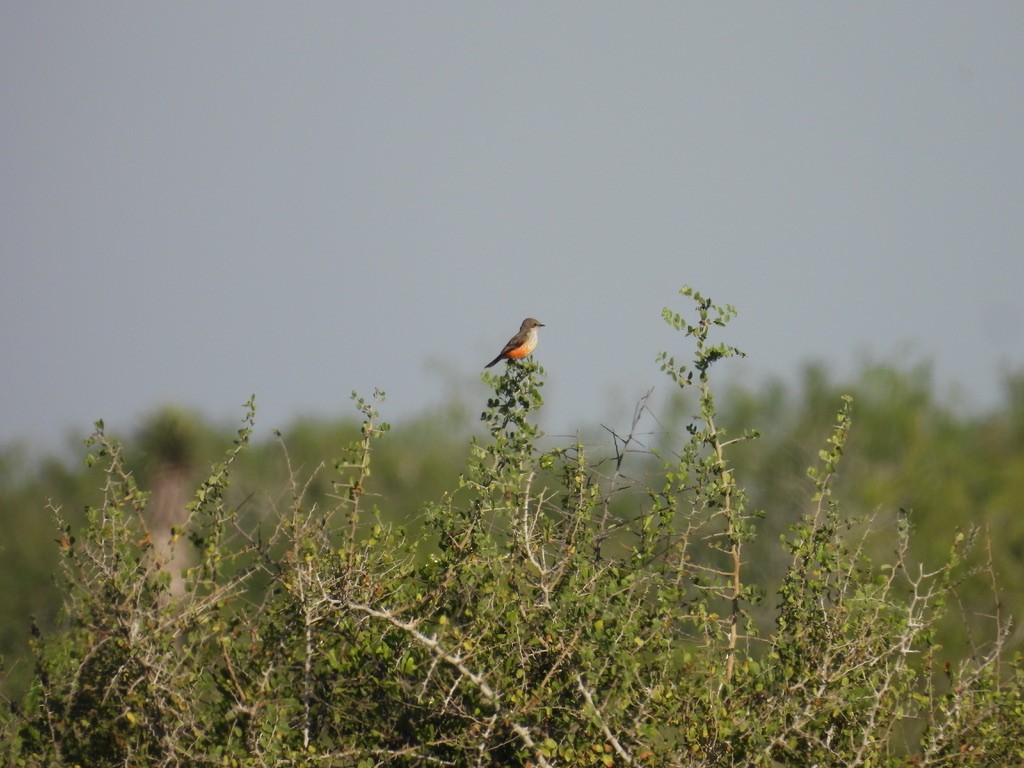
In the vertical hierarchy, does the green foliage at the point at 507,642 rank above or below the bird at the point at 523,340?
below

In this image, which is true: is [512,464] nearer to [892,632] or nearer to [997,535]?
[892,632]

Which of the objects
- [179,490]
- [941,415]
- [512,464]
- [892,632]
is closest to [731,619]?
[892,632]

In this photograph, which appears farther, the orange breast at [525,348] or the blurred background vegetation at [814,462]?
the blurred background vegetation at [814,462]

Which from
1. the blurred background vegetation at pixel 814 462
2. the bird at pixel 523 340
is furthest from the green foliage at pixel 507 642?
the blurred background vegetation at pixel 814 462

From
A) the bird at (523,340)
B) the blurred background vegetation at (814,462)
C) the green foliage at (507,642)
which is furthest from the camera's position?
the blurred background vegetation at (814,462)

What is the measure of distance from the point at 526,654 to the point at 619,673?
0.42m

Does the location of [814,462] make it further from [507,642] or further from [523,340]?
[507,642]

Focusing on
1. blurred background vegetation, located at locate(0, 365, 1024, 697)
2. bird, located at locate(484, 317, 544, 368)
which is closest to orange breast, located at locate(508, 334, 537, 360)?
bird, located at locate(484, 317, 544, 368)

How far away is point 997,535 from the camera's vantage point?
29.0 m

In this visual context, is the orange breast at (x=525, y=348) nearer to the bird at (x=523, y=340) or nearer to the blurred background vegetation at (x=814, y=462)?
the bird at (x=523, y=340)

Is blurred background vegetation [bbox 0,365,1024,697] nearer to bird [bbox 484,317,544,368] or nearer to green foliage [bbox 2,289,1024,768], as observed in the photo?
bird [bbox 484,317,544,368]

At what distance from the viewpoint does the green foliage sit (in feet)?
19.1

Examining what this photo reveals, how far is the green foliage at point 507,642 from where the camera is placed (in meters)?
5.81

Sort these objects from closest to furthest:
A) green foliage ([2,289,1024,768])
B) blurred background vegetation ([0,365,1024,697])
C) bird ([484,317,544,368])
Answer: green foliage ([2,289,1024,768]) < bird ([484,317,544,368]) < blurred background vegetation ([0,365,1024,697])
